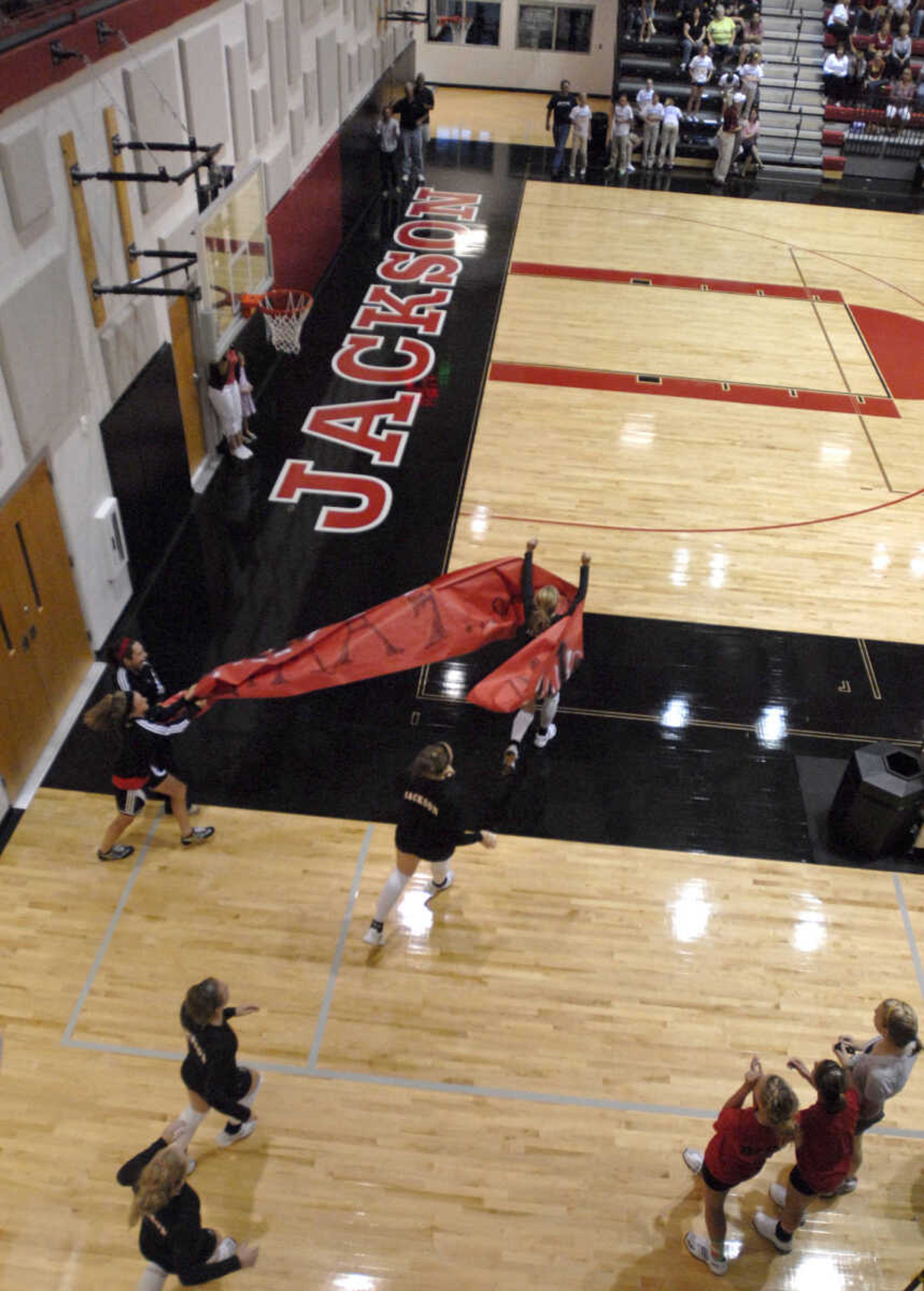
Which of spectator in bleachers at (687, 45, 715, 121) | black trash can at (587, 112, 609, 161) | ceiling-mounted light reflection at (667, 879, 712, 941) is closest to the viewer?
ceiling-mounted light reflection at (667, 879, 712, 941)

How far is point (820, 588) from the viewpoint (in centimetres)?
879

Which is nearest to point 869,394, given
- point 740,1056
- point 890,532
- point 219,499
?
point 890,532

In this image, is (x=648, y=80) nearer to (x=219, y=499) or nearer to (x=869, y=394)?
(x=869, y=394)

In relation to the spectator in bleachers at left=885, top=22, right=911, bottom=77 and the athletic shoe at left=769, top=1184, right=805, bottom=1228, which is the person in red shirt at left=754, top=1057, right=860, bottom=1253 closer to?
the athletic shoe at left=769, top=1184, right=805, bottom=1228

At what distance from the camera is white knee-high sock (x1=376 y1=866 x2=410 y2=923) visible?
5.58 m

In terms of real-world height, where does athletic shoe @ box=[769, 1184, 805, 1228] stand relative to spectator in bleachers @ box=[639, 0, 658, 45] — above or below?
below

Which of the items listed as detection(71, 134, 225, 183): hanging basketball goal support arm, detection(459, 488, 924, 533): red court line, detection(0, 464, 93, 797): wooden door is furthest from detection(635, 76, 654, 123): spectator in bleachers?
detection(0, 464, 93, 797): wooden door

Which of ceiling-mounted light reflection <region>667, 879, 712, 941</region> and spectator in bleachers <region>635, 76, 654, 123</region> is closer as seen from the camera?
ceiling-mounted light reflection <region>667, 879, 712, 941</region>

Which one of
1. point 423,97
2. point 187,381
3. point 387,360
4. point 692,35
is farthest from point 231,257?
point 692,35

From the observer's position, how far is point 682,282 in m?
14.3

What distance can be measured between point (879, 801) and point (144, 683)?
462cm

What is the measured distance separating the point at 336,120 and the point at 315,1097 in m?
13.1

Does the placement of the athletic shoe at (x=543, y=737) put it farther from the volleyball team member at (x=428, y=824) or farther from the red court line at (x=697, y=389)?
the red court line at (x=697, y=389)

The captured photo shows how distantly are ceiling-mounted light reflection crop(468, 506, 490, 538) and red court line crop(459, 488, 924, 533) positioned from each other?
0.04 meters
